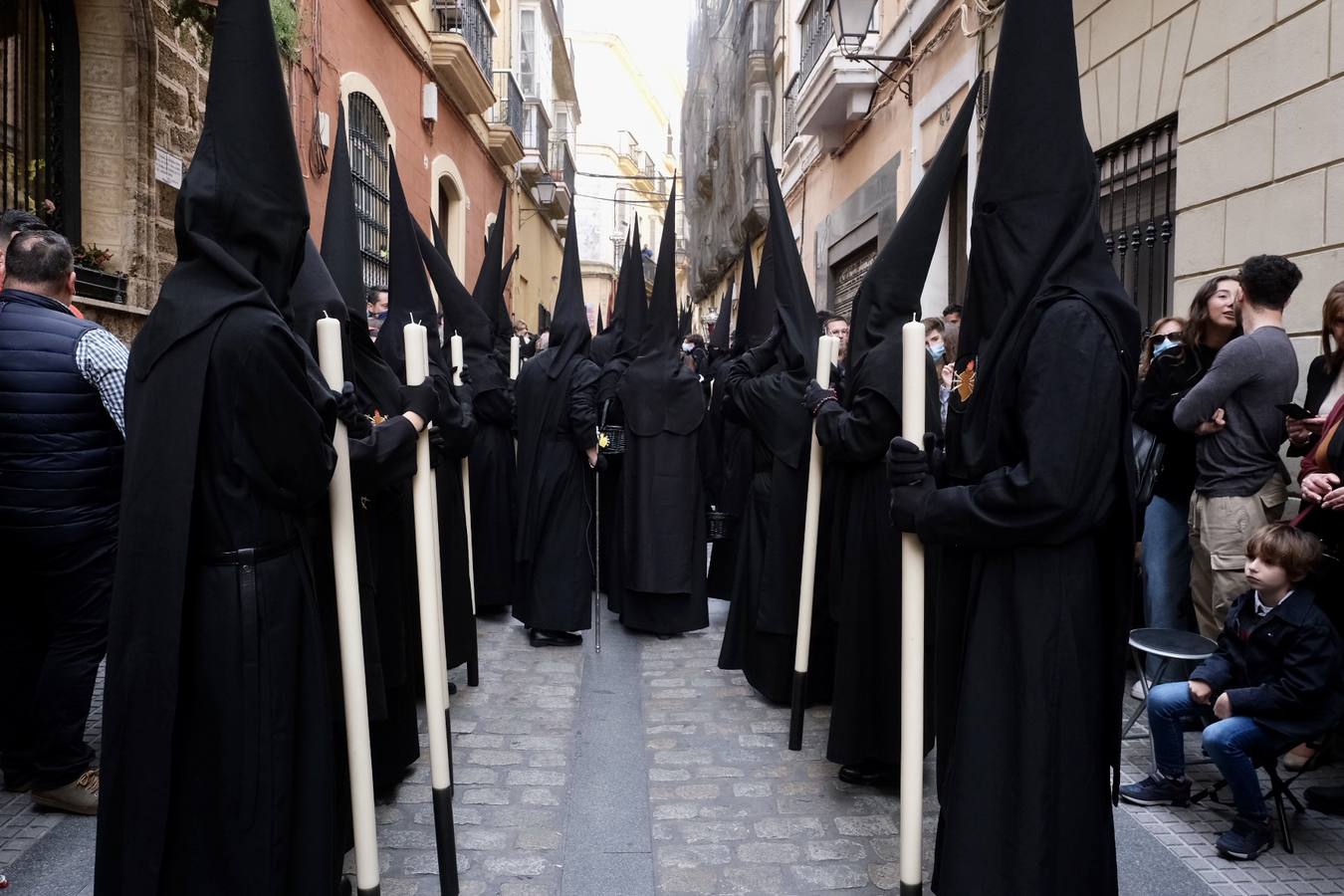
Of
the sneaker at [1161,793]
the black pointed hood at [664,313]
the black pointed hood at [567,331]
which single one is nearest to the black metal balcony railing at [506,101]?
the black pointed hood at [567,331]

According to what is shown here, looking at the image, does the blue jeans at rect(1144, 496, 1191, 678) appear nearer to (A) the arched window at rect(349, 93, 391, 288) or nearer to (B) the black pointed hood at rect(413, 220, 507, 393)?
(B) the black pointed hood at rect(413, 220, 507, 393)

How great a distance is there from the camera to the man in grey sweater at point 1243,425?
190 inches

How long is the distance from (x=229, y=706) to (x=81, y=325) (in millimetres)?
2185

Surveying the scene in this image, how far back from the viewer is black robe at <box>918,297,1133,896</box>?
271cm

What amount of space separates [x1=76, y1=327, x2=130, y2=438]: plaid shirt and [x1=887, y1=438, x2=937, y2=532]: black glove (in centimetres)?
Answer: 293

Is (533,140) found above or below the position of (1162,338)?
above

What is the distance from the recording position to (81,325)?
4.14 metres

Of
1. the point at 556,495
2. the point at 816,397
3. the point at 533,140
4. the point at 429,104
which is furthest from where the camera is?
the point at 533,140

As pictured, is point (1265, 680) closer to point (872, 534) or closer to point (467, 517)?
point (872, 534)

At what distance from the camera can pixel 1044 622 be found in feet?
9.18

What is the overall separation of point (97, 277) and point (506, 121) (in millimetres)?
16265

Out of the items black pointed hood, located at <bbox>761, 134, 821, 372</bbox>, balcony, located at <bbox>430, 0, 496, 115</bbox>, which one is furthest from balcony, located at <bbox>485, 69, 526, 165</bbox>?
black pointed hood, located at <bbox>761, 134, 821, 372</bbox>

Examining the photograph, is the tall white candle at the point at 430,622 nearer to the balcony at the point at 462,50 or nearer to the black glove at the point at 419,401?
the black glove at the point at 419,401

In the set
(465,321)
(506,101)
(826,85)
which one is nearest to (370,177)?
(826,85)
